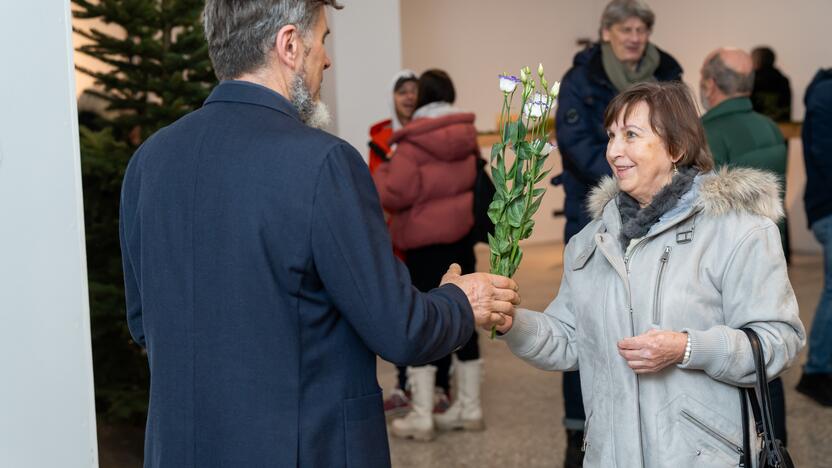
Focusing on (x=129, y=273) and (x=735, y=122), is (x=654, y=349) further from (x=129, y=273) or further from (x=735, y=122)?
(x=735, y=122)

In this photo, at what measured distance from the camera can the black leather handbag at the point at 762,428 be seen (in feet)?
6.86

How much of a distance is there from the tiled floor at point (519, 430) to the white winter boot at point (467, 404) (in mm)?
60

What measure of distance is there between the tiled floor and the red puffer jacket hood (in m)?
0.98

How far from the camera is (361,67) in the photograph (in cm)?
623

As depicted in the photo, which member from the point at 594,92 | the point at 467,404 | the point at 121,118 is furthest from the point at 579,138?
the point at 121,118

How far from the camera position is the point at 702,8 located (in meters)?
11.4

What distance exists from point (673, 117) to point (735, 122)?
1.94 metres

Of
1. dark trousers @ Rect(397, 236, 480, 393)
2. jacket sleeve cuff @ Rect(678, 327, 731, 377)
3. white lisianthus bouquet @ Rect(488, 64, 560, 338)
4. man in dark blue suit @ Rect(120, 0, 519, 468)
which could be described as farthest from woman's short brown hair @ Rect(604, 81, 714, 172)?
dark trousers @ Rect(397, 236, 480, 393)

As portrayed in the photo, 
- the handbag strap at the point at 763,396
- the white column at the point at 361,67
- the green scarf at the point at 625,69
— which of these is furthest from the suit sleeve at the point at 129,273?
the white column at the point at 361,67

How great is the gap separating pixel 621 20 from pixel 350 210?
2.59m

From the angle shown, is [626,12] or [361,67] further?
[361,67]

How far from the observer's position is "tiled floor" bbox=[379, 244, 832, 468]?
176 inches

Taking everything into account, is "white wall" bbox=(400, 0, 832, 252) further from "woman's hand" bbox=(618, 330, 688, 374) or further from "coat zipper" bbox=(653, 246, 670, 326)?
"woman's hand" bbox=(618, 330, 688, 374)

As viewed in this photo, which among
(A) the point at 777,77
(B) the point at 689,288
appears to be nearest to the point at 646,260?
(B) the point at 689,288
